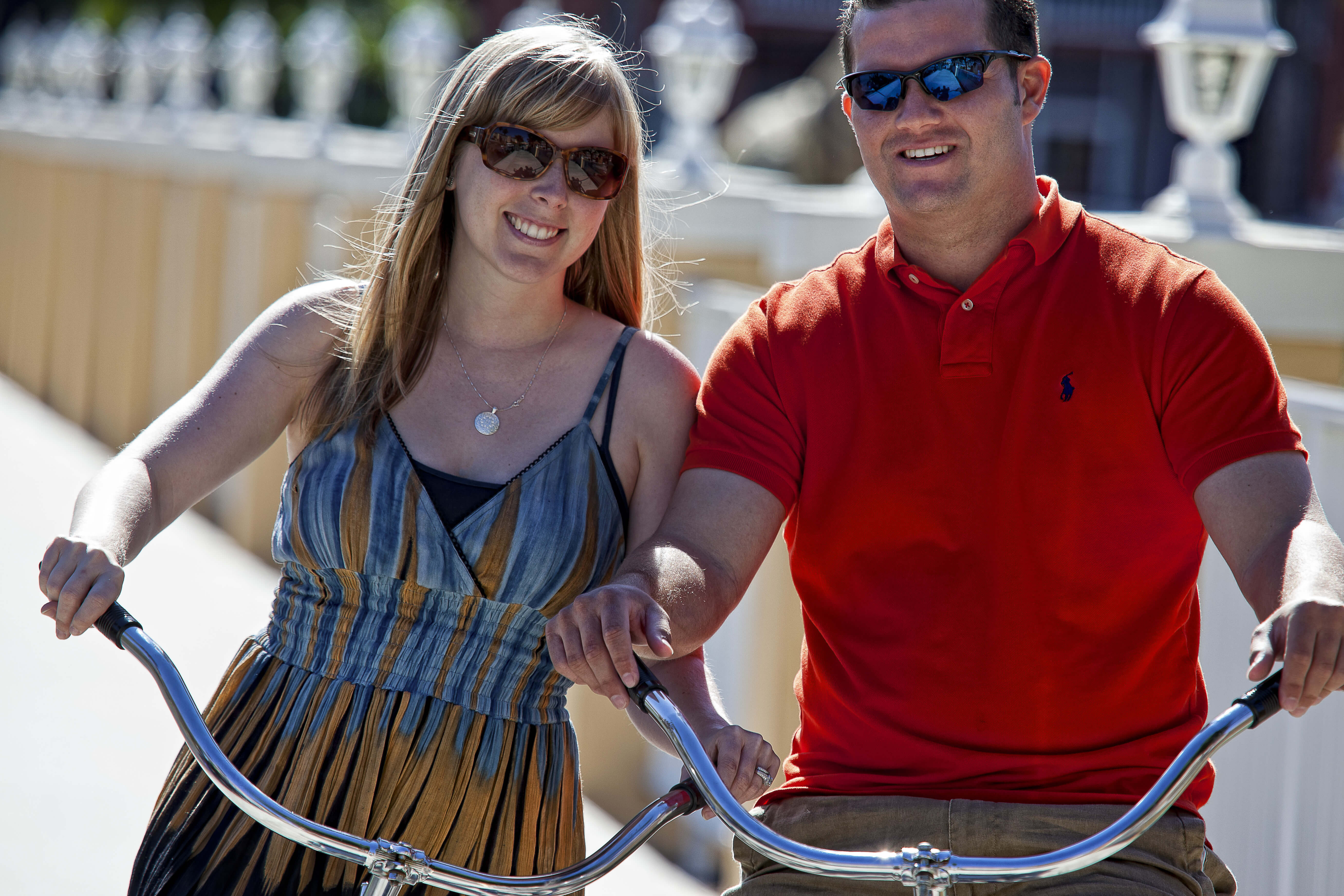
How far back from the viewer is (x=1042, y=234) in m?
2.50

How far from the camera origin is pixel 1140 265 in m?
2.42

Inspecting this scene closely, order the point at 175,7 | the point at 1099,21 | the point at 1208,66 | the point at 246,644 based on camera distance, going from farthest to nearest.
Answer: the point at 175,7 < the point at 1099,21 < the point at 1208,66 < the point at 246,644

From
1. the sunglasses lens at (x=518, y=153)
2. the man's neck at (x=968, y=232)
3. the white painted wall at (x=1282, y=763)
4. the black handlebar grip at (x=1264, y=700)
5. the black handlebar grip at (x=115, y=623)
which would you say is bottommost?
the white painted wall at (x=1282, y=763)

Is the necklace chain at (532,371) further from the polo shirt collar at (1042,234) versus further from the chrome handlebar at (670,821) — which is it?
the chrome handlebar at (670,821)

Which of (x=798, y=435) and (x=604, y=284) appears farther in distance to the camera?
(x=604, y=284)

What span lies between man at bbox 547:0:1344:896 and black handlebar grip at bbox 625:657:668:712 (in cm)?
11

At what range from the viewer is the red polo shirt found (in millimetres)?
2338

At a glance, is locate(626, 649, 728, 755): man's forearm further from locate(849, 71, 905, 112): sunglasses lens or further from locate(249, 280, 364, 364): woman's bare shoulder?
locate(849, 71, 905, 112): sunglasses lens

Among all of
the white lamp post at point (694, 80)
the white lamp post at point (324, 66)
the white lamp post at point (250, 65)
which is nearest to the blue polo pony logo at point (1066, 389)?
the white lamp post at point (694, 80)

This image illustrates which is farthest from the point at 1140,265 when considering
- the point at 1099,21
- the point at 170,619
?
the point at 1099,21

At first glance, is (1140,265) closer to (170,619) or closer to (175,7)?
(170,619)

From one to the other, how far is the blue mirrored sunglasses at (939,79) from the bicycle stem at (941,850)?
3.41 ft

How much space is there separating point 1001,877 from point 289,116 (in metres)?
25.5

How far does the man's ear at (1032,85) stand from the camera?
2580 mm
